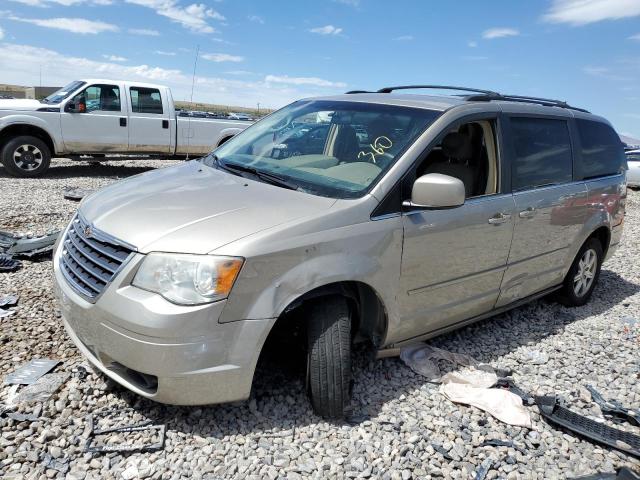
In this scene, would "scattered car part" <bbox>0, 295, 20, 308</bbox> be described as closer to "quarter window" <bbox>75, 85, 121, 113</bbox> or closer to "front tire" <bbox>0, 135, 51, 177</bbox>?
"front tire" <bbox>0, 135, 51, 177</bbox>

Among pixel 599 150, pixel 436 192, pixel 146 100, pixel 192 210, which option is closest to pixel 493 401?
pixel 436 192

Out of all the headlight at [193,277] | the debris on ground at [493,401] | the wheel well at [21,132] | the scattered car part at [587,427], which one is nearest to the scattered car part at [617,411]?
the scattered car part at [587,427]

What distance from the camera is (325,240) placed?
2.71 meters

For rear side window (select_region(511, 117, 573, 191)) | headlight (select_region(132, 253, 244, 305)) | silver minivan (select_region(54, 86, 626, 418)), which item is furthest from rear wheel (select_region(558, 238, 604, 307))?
headlight (select_region(132, 253, 244, 305))

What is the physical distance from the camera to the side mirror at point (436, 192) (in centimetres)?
297

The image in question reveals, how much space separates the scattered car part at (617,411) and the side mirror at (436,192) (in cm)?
172

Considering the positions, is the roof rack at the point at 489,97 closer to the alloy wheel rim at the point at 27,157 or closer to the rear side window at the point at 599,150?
the rear side window at the point at 599,150

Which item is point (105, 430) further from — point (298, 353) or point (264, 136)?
point (264, 136)

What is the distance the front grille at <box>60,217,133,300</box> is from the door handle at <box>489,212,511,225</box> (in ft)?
7.85

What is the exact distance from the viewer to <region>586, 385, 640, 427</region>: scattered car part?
3.26 m

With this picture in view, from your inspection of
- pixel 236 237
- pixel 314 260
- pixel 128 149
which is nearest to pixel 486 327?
pixel 314 260

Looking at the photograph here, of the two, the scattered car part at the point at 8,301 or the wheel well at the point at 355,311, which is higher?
the wheel well at the point at 355,311

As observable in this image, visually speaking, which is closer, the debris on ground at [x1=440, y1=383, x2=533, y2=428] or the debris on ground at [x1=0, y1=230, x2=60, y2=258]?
the debris on ground at [x1=440, y1=383, x2=533, y2=428]

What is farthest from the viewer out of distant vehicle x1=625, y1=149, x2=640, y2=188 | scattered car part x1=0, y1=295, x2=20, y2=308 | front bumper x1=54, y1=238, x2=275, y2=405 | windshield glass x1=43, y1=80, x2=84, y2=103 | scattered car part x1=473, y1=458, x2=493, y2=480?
distant vehicle x1=625, y1=149, x2=640, y2=188
